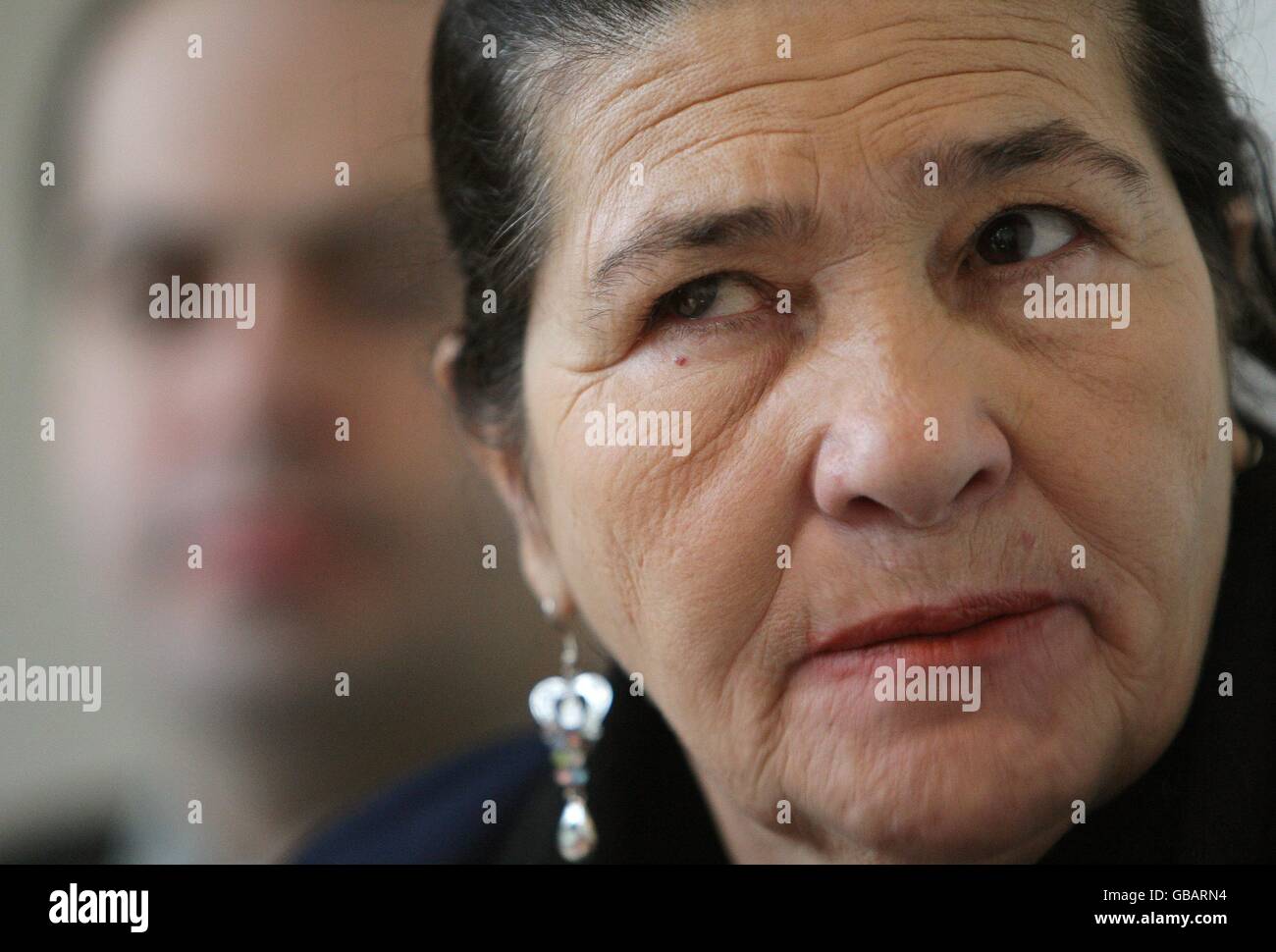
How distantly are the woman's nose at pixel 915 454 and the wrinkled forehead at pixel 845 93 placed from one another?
149 mm

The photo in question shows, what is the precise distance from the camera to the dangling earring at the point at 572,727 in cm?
117

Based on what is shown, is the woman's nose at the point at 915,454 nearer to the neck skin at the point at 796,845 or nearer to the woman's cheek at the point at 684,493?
the woman's cheek at the point at 684,493

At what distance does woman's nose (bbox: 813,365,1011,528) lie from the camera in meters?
0.82

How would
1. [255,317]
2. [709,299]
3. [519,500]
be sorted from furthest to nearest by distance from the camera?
[255,317], [519,500], [709,299]

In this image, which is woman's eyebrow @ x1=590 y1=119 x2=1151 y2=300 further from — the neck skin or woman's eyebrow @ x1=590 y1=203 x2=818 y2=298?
the neck skin

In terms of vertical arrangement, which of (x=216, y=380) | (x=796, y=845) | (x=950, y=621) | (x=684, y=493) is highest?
(x=216, y=380)

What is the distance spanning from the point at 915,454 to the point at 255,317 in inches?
30.5

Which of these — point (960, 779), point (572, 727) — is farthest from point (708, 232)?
point (572, 727)

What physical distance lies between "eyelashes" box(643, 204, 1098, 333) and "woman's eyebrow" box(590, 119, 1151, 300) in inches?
1.4

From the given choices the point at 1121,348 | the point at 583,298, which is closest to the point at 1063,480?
the point at 1121,348

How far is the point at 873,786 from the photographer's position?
0.88 metres

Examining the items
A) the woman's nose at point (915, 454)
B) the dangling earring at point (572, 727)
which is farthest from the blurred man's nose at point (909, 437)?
the dangling earring at point (572, 727)

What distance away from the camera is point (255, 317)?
4.08 ft

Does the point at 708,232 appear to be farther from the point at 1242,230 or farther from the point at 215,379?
the point at 215,379
